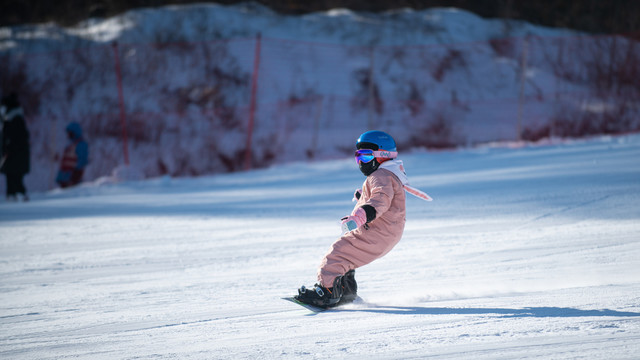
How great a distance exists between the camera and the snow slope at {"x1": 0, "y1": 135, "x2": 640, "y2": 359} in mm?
3061

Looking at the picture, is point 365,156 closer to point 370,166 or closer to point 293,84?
point 370,166

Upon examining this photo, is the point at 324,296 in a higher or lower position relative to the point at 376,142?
lower

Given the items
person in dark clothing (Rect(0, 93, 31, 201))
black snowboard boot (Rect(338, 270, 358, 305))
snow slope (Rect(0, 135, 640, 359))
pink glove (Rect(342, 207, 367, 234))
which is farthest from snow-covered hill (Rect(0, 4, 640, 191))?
pink glove (Rect(342, 207, 367, 234))

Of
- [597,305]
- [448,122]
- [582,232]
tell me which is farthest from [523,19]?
[597,305]

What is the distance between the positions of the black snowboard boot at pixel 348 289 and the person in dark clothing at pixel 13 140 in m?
7.99

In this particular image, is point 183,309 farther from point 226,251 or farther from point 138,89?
point 138,89

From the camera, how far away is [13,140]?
31.8ft

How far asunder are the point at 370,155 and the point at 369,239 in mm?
526

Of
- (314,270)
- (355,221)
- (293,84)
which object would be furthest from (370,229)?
(293,84)

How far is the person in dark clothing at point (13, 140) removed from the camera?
9648 millimetres

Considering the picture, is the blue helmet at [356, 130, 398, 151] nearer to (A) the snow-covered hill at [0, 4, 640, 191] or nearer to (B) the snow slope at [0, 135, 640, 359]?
(B) the snow slope at [0, 135, 640, 359]

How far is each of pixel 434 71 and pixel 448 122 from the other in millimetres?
4155

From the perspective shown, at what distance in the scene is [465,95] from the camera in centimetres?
1806

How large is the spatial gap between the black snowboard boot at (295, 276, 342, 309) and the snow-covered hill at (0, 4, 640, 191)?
8.87 m
